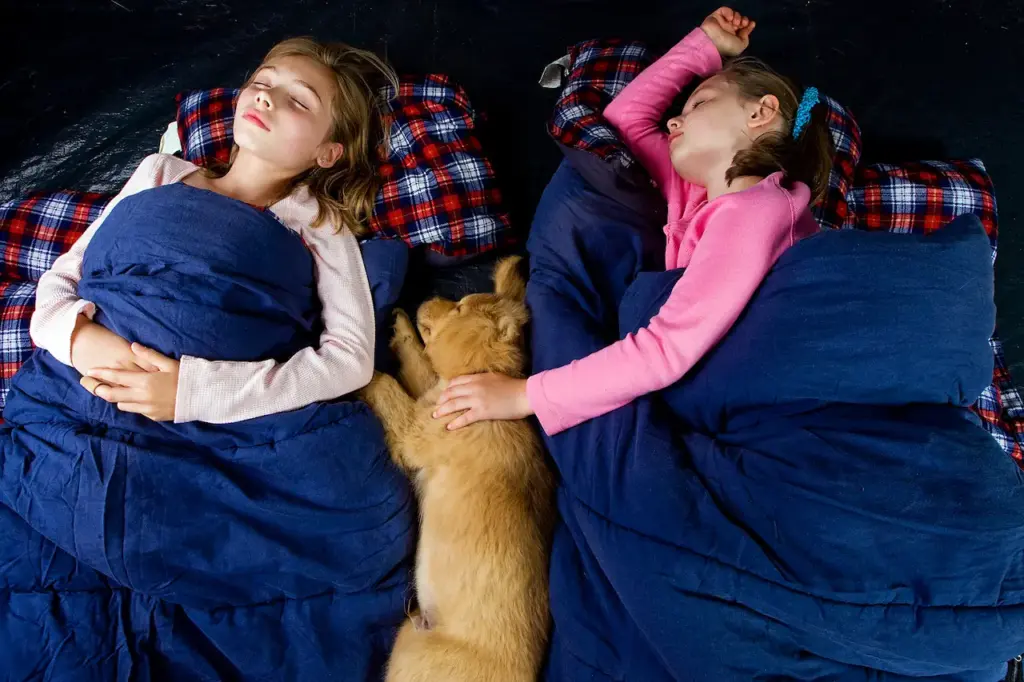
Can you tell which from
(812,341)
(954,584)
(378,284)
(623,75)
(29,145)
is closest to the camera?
(954,584)

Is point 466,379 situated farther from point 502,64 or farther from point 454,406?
point 502,64

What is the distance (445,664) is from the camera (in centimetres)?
122

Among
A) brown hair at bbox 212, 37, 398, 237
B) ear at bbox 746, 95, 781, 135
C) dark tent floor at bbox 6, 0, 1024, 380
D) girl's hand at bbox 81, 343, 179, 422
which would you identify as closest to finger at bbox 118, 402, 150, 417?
girl's hand at bbox 81, 343, 179, 422

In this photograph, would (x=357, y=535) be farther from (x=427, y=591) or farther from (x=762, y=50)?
(x=762, y=50)

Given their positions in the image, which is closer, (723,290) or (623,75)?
(723,290)

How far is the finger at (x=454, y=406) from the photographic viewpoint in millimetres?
1340

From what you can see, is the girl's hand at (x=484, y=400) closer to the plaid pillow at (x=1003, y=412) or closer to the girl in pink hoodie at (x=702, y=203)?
the girl in pink hoodie at (x=702, y=203)

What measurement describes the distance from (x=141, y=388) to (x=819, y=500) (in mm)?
1235

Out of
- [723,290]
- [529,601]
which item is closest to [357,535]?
[529,601]

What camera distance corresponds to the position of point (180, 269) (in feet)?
4.45

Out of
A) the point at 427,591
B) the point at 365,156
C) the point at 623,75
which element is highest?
the point at 623,75

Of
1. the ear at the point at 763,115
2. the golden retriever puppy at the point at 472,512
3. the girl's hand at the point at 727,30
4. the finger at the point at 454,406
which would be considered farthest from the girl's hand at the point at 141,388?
the girl's hand at the point at 727,30

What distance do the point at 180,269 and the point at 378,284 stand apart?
0.41m

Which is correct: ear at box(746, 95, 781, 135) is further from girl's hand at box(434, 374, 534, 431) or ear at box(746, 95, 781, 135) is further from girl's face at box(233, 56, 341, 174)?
girl's face at box(233, 56, 341, 174)
